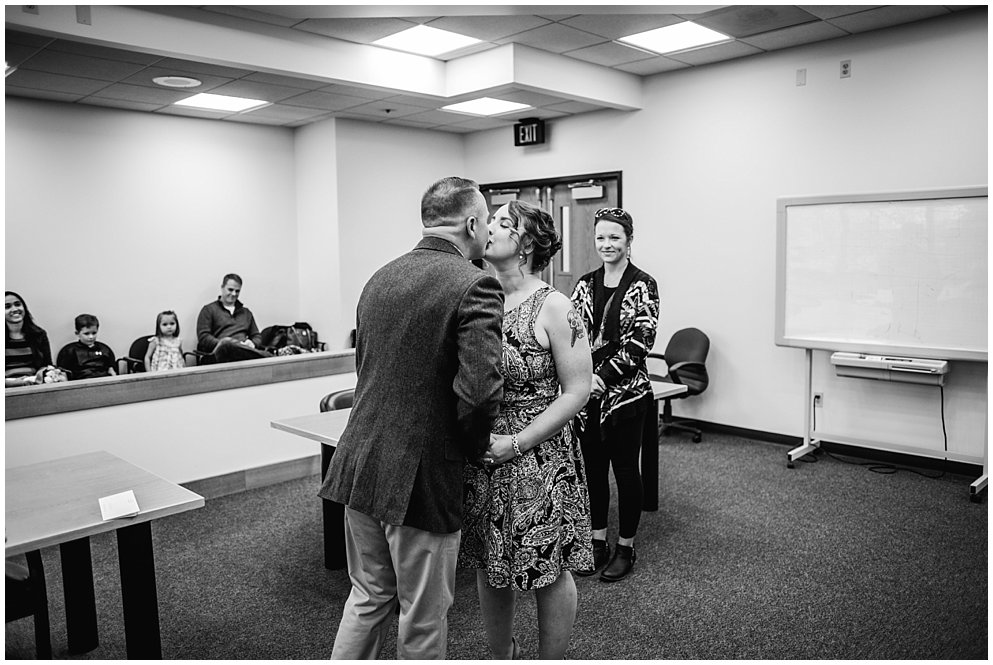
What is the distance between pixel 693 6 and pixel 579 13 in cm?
61

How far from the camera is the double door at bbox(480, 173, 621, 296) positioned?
6.51 metres

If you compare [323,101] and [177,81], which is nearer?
[177,81]

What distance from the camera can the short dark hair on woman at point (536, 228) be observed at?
2098 mm

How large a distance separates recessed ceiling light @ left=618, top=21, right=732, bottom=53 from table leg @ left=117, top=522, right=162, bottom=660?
13.2 feet

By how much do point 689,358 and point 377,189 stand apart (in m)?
3.13

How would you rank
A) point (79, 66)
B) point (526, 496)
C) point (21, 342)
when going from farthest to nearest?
point (21, 342)
point (79, 66)
point (526, 496)

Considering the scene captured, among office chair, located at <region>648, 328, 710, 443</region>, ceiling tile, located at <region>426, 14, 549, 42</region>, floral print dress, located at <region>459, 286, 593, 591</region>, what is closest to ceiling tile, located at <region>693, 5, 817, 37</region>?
ceiling tile, located at <region>426, 14, 549, 42</region>

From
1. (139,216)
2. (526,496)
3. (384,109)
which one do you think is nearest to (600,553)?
(526,496)

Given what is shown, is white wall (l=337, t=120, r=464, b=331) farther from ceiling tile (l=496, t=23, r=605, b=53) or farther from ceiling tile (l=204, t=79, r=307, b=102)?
ceiling tile (l=496, t=23, r=605, b=53)

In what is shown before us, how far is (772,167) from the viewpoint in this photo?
5.41 metres

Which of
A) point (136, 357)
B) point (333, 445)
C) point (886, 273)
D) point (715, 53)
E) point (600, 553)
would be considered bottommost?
point (600, 553)

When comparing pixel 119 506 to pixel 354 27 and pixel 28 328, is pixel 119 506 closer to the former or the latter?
pixel 354 27

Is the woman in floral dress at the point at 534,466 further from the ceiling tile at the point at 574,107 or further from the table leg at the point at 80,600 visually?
the ceiling tile at the point at 574,107

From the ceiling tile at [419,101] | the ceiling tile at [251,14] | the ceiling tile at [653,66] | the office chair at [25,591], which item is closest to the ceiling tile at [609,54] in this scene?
the ceiling tile at [653,66]
